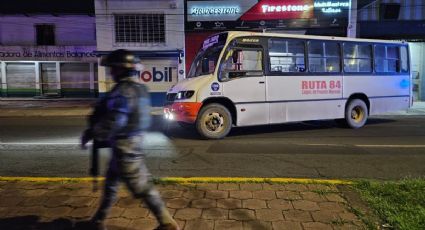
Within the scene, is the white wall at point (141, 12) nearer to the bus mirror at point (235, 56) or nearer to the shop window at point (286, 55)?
the shop window at point (286, 55)

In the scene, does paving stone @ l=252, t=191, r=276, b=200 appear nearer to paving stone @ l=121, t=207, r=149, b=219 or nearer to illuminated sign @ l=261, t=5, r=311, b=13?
paving stone @ l=121, t=207, r=149, b=219

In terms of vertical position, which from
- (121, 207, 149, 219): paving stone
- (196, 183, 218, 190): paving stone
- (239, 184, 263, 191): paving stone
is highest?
(196, 183, 218, 190): paving stone

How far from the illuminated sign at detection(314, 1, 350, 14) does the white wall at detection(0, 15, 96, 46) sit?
46.5 ft

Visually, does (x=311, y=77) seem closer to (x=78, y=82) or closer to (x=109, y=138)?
(x=109, y=138)

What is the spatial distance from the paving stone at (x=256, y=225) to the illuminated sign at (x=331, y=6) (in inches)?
732

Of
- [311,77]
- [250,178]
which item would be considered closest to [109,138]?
[250,178]

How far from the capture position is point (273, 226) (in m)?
4.31

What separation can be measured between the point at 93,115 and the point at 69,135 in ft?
26.1

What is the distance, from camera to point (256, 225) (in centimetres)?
433

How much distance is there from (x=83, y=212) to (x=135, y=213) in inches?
23.7

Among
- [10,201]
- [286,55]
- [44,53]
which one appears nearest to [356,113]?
[286,55]

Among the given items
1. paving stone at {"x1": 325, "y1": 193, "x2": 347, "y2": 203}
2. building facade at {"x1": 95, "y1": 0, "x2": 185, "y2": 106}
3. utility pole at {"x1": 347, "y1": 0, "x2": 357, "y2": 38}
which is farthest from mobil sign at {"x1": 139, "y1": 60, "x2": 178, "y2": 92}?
paving stone at {"x1": 325, "y1": 193, "x2": 347, "y2": 203}

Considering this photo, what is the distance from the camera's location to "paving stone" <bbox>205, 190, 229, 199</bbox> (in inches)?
204

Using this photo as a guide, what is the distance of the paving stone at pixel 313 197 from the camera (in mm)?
5109
